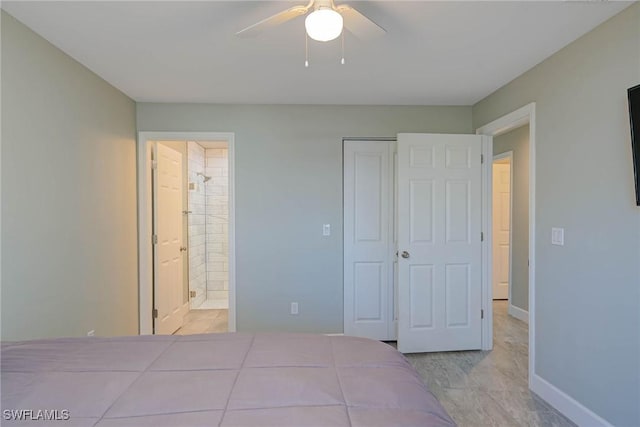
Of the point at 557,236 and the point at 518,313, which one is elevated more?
the point at 557,236

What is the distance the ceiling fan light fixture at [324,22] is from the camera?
54.6 inches

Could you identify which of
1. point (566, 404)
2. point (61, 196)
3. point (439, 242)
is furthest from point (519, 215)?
point (61, 196)

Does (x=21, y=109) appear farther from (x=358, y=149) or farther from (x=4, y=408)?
(x=358, y=149)

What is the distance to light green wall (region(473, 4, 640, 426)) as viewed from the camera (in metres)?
1.73

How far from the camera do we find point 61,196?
2160 mm

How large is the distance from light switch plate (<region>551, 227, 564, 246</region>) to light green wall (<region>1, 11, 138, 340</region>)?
130 inches

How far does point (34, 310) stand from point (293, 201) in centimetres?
210

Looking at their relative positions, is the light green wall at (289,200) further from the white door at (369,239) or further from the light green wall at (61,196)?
the light green wall at (61,196)

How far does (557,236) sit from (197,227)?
4.17 m

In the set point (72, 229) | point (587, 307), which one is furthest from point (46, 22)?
point (587, 307)

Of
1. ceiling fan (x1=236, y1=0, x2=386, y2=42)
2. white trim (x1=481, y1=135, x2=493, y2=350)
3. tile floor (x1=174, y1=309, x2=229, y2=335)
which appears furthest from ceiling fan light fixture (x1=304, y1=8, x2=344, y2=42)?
tile floor (x1=174, y1=309, x2=229, y2=335)

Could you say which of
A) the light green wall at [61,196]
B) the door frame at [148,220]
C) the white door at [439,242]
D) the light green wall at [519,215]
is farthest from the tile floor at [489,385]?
the light green wall at [61,196]

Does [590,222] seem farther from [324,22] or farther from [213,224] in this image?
[213,224]

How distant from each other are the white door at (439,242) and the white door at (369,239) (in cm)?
32
